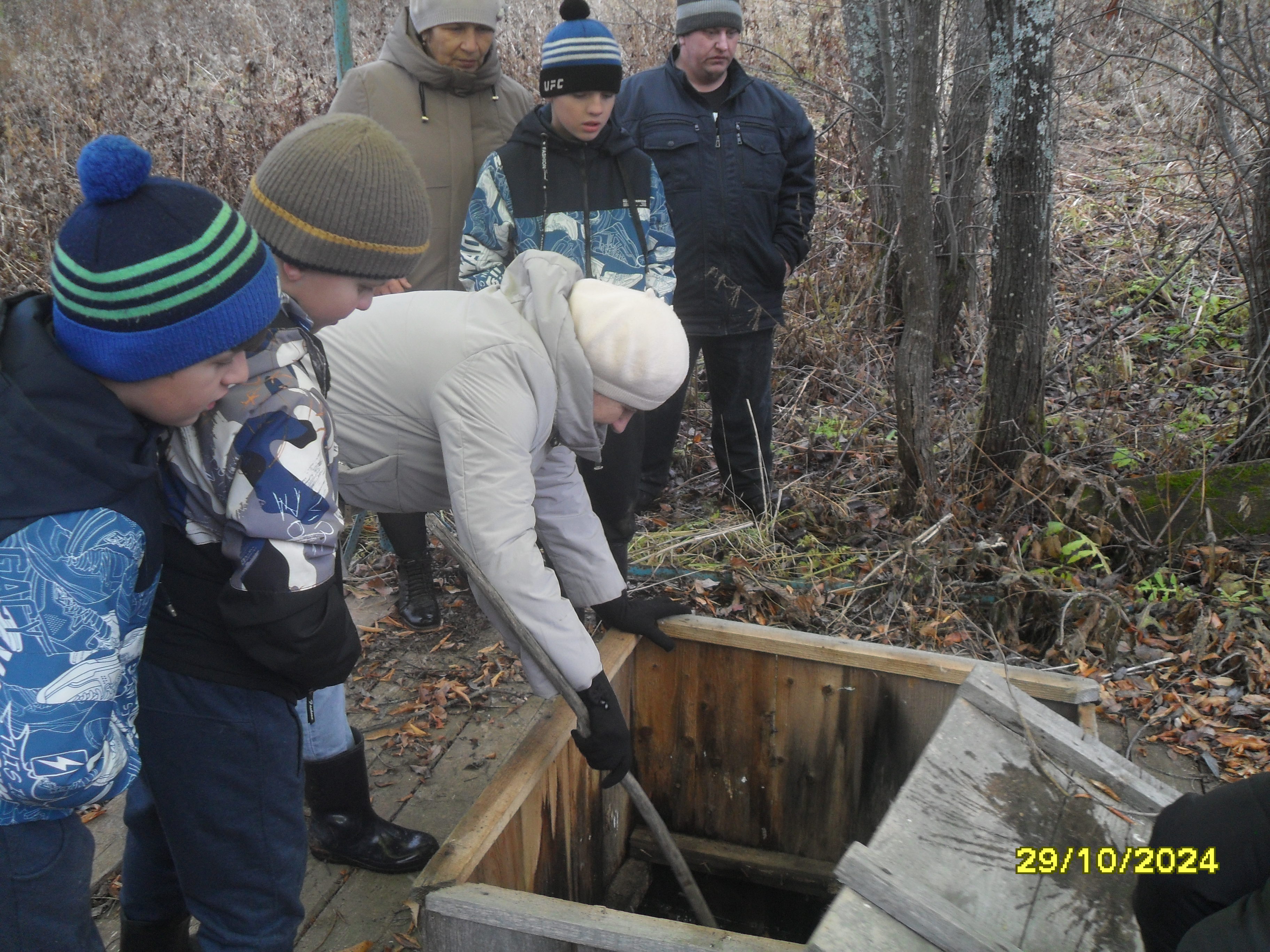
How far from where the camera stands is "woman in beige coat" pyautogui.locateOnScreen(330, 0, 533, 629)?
342 cm

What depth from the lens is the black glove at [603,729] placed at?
2.19m

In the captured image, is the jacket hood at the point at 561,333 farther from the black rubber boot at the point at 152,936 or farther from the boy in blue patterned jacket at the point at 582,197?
the black rubber boot at the point at 152,936

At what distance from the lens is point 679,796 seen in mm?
3051

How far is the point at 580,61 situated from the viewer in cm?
332

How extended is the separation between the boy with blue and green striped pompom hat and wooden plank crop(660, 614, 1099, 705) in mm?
1692

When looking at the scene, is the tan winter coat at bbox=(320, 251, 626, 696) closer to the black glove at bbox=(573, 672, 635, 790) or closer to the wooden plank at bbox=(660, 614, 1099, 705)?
the black glove at bbox=(573, 672, 635, 790)

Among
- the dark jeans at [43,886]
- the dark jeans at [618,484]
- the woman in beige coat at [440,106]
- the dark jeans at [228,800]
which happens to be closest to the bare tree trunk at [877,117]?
the woman in beige coat at [440,106]

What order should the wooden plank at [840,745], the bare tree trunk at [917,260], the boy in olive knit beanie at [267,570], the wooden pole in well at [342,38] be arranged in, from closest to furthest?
1. the boy in olive knit beanie at [267,570]
2. the wooden plank at [840,745]
3. the bare tree trunk at [917,260]
4. the wooden pole in well at [342,38]

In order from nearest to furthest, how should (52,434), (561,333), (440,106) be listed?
1. (52,434)
2. (561,333)
3. (440,106)

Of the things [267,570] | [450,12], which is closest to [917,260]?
[450,12]

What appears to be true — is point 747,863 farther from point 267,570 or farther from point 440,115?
point 440,115

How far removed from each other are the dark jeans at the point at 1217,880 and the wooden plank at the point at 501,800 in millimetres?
1180

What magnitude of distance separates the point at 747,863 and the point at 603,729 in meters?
1.07

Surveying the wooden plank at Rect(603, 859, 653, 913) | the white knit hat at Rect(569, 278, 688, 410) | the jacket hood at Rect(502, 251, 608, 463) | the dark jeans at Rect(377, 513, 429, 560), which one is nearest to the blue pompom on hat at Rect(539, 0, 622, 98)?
the jacket hood at Rect(502, 251, 608, 463)
